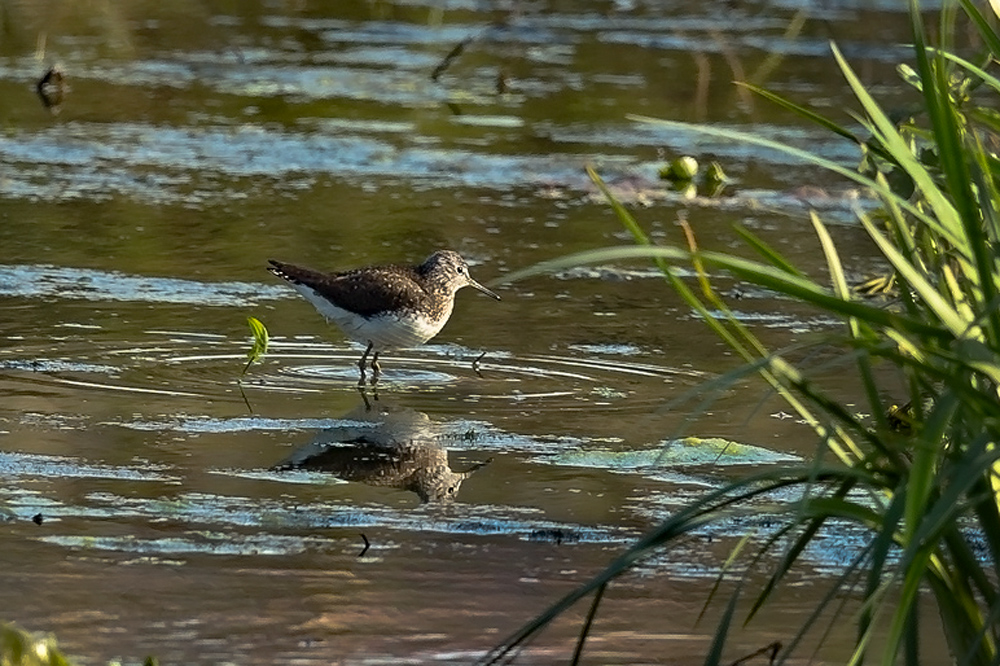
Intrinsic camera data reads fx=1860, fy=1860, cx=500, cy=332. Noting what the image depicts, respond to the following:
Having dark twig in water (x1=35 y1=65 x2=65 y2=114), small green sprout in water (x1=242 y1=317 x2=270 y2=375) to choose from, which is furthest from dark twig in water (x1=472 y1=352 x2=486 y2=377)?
dark twig in water (x1=35 y1=65 x2=65 y2=114)

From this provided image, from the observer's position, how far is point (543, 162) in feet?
44.7

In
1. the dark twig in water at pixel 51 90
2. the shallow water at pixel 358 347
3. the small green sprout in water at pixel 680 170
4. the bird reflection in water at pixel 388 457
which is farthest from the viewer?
the dark twig in water at pixel 51 90

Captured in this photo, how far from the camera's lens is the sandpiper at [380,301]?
9023 millimetres

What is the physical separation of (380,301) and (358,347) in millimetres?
626

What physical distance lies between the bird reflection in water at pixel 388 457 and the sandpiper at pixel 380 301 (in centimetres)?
103

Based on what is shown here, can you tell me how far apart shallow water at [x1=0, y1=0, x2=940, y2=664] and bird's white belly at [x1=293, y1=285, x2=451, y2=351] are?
0.52 feet

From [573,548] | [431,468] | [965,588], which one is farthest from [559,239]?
[965,588]

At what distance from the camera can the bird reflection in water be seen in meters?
6.94

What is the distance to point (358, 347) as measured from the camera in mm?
9680

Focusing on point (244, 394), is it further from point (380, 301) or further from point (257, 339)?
point (380, 301)

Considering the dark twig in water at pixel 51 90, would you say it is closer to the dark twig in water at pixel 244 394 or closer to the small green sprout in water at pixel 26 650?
the dark twig in water at pixel 244 394

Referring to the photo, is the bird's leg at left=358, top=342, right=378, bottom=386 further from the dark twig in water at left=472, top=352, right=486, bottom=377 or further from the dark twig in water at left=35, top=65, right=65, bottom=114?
the dark twig in water at left=35, top=65, right=65, bottom=114

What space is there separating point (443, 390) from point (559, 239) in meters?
3.00

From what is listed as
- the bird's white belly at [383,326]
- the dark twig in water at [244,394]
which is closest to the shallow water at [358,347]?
the dark twig in water at [244,394]
